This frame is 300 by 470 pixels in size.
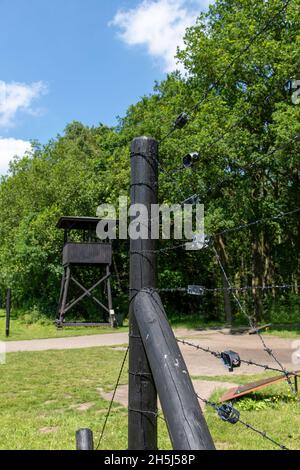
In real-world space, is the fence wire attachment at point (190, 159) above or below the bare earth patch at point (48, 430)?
above

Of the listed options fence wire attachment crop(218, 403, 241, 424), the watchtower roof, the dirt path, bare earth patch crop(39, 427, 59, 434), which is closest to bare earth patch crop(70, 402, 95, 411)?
bare earth patch crop(39, 427, 59, 434)

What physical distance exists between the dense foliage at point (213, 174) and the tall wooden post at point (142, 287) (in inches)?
430

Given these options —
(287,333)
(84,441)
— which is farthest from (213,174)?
(84,441)

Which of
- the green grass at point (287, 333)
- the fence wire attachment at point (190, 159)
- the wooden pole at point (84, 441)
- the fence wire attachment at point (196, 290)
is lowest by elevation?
the green grass at point (287, 333)

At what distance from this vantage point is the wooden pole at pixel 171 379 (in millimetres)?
2135

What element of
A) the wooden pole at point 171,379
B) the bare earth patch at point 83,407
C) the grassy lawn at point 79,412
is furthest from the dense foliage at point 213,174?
the wooden pole at point 171,379

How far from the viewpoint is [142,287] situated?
299 cm

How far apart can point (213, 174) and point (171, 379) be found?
56.7ft

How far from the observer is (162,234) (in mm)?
23250

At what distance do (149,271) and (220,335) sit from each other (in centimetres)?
1707

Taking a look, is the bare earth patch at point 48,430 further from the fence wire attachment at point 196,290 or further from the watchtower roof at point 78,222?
the watchtower roof at point 78,222

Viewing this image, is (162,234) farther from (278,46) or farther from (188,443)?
(188,443)

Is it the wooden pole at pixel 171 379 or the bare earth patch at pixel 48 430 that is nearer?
the wooden pole at pixel 171 379

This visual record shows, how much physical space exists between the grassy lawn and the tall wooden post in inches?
83.6
